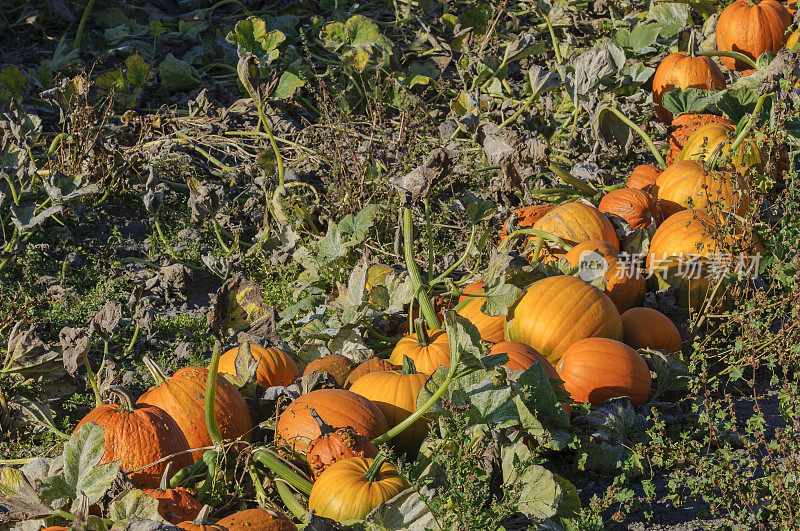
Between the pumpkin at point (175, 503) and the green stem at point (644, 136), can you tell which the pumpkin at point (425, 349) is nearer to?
the pumpkin at point (175, 503)

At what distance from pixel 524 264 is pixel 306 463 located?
54.1 inches

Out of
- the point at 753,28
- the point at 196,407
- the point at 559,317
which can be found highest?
the point at 753,28

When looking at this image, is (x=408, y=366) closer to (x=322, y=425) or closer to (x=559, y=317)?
(x=322, y=425)

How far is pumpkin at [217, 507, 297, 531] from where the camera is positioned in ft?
6.61

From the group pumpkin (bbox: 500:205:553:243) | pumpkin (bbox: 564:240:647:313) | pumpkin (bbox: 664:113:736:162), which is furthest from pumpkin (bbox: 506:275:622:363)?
pumpkin (bbox: 664:113:736:162)

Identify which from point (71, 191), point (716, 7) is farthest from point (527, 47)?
point (71, 191)

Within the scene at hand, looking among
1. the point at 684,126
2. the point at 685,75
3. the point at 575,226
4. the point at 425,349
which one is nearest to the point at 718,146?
the point at 684,126

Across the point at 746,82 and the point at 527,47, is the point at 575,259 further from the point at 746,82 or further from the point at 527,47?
the point at 527,47

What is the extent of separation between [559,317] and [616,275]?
53cm

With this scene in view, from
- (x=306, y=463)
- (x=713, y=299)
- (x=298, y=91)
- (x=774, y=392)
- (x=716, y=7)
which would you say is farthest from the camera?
(x=716, y=7)

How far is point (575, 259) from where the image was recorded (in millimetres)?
3537

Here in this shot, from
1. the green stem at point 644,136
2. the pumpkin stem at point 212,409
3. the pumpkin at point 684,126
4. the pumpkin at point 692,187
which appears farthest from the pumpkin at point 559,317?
the pumpkin at point 684,126

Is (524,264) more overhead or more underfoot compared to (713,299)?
more overhead

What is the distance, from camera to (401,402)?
2.70m
